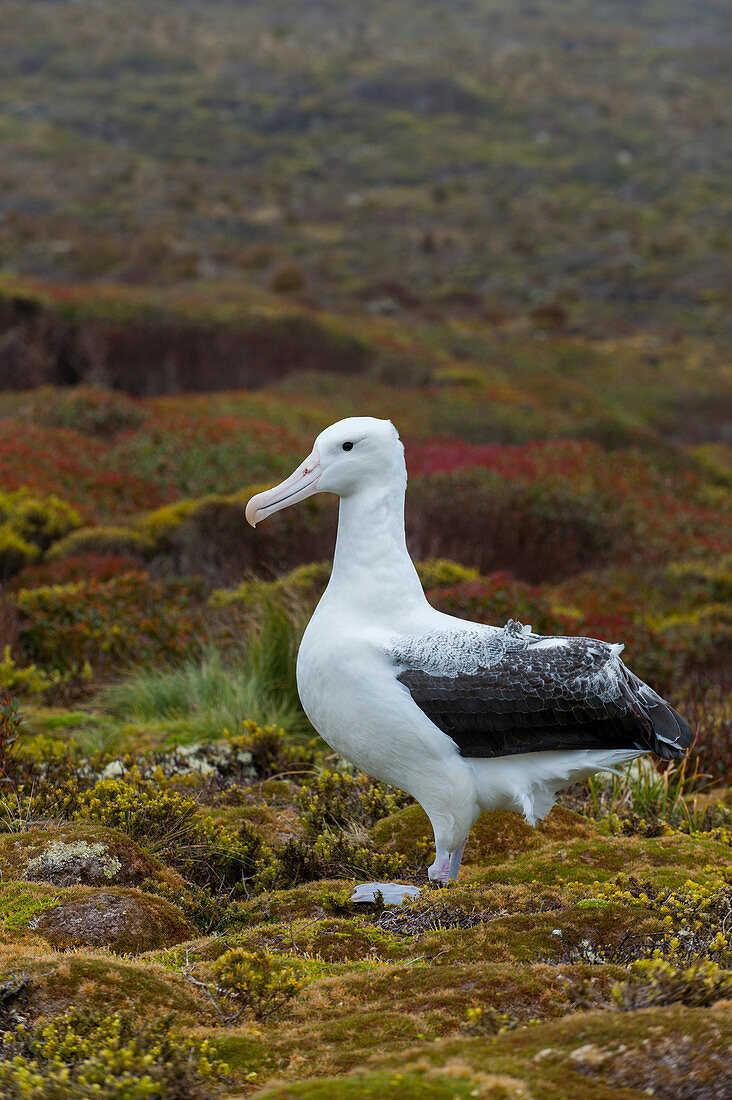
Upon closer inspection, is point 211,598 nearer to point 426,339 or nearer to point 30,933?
point 30,933

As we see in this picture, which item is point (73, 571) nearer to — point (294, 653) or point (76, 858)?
point (294, 653)

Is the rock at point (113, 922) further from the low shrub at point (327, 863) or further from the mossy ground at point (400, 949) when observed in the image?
the low shrub at point (327, 863)

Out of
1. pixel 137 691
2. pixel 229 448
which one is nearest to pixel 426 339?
pixel 229 448

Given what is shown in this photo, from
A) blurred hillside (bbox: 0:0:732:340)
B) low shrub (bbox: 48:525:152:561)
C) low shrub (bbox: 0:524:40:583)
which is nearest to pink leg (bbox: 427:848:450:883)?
low shrub (bbox: 48:525:152:561)

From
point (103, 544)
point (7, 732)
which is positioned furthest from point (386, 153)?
point (7, 732)

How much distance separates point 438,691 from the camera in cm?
436

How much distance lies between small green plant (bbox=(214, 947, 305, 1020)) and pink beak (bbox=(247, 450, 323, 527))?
1.81m

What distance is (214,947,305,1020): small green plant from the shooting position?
3.42m

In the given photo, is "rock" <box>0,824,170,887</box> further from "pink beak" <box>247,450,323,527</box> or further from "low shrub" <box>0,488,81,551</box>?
"low shrub" <box>0,488,81,551</box>

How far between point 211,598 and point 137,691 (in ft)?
6.77

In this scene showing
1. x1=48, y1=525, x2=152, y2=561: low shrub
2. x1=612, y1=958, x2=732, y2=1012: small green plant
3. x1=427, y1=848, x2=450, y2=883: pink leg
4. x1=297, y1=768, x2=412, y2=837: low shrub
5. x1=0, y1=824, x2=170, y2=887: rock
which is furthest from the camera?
x1=48, y1=525, x2=152, y2=561: low shrub

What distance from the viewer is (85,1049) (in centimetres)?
293

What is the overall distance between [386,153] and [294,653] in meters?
61.3

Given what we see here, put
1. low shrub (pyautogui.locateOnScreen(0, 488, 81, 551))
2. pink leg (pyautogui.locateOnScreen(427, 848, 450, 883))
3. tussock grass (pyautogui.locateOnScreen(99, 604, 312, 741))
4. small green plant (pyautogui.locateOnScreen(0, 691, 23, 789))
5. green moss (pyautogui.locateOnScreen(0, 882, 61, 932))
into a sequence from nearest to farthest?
green moss (pyautogui.locateOnScreen(0, 882, 61, 932)) < pink leg (pyautogui.locateOnScreen(427, 848, 450, 883)) < small green plant (pyautogui.locateOnScreen(0, 691, 23, 789)) < tussock grass (pyautogui.locateOnScreen(99, 604, 312, 741)) < low shrub (pyautogui.locateOnScreen(0, 488, 81, 551))
